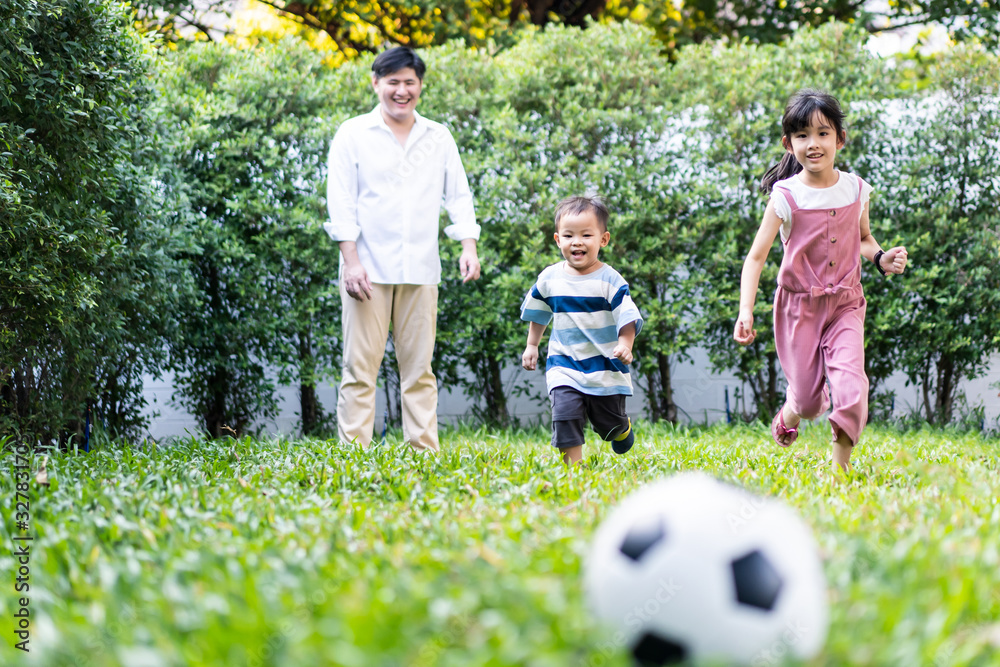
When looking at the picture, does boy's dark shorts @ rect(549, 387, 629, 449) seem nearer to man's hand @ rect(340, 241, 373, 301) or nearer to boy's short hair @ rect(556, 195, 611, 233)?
boy's short hair @ rect(556, 195, 611, 233)

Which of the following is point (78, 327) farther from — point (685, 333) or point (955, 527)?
point (955, 527)

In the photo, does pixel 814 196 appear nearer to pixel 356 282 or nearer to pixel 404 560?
pixel 356 282

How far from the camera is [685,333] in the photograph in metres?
6.46

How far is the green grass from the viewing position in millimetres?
1408

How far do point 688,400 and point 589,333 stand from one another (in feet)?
11.2

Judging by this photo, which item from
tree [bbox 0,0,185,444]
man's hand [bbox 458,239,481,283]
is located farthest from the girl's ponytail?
tree [bbox 0,0,185,444]

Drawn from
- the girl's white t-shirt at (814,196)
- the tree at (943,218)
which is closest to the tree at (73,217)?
the girl's white t-shirt at (814,196)

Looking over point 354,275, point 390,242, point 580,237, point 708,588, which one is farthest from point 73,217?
point 708,588

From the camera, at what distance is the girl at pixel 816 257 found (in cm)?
376

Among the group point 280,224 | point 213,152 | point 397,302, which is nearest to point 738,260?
point 397,302

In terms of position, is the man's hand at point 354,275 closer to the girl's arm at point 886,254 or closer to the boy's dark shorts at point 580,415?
the boy's dark shorts at point 580,415

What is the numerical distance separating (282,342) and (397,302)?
2.02m

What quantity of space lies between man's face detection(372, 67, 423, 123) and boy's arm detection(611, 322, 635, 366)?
1.71m

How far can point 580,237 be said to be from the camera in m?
4.14
